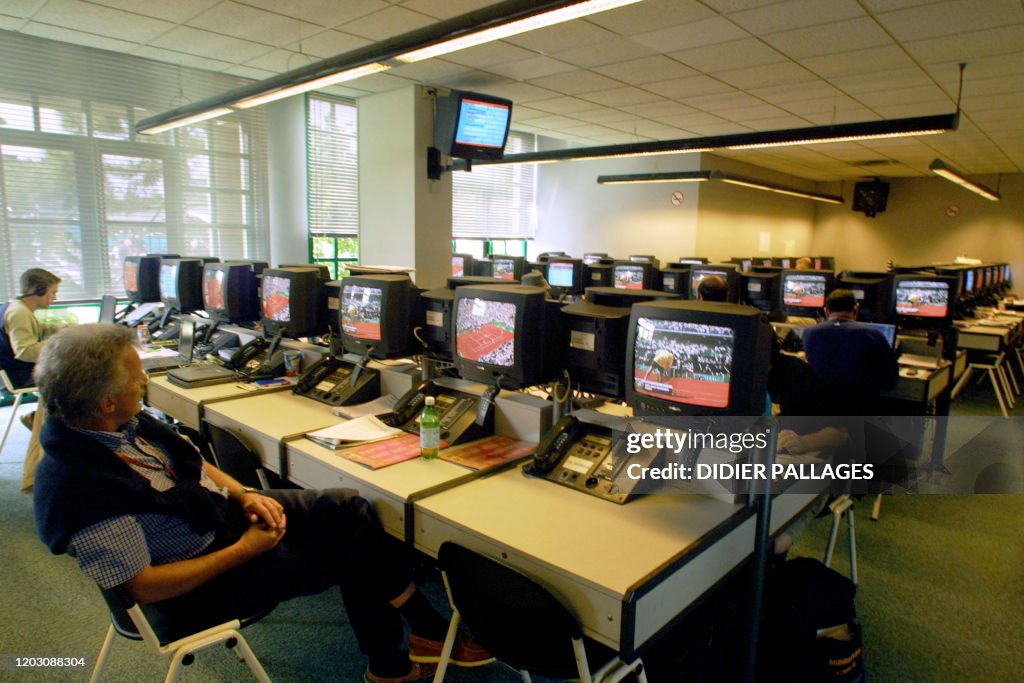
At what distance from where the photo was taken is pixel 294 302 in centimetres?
337

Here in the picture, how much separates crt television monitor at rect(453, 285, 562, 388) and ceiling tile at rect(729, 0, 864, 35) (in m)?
2.85

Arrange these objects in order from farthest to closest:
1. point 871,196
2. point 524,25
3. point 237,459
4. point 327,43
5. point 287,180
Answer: point 871,196 → point 287,180 → point 327,43 → point 524,25 → point 237,459

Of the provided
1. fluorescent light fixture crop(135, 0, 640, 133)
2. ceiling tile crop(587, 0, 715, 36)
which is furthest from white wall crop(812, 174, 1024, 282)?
fluorescent light fixture crop(135, 0, 640, 133)

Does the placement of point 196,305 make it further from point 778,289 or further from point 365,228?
point 778,289

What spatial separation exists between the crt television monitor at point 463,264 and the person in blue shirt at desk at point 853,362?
554 centimetres

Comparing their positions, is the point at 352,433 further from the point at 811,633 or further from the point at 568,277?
the point at 568,277

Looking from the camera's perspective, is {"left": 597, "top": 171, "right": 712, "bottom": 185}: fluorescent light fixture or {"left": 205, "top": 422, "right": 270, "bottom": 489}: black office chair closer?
{"left": 205, "top": 422, "right": 270, "bottom": 489}: black office chair

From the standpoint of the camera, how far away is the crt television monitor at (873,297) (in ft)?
16.8

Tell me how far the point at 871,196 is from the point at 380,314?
44.1 feet

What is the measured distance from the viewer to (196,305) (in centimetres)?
455

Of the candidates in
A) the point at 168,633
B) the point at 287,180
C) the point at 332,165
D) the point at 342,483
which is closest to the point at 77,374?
the point at 168,633

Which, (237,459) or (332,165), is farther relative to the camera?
(332,165)

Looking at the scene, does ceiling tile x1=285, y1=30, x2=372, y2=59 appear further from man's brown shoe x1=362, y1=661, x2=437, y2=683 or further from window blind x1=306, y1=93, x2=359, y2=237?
man's brown shoe x1=362, y1=661, x2=437, y2=683

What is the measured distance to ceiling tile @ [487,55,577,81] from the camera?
17.2 ft
